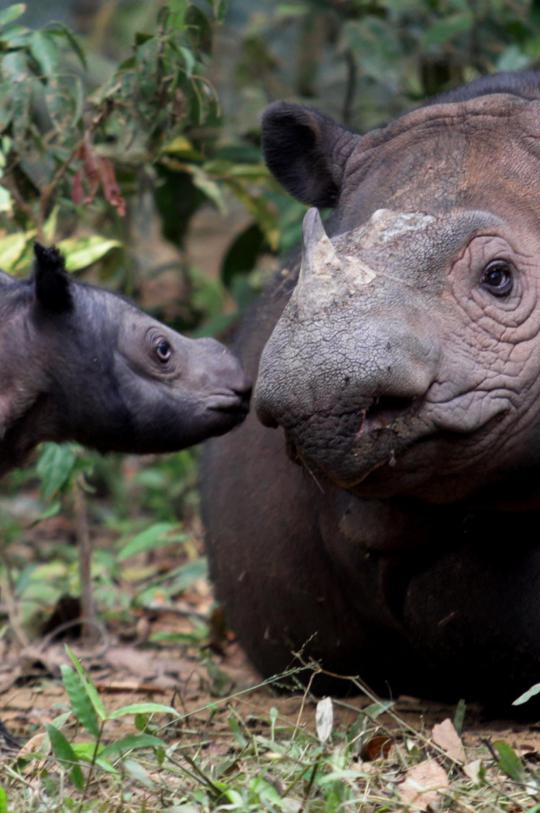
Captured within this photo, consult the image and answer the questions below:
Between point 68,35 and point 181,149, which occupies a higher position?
point 68,35

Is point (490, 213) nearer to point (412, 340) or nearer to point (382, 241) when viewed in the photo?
point (382, 241)

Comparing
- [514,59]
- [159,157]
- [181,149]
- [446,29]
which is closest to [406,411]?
[159,157]

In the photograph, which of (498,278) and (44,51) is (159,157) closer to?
(44,51)

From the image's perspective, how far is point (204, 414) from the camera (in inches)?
186

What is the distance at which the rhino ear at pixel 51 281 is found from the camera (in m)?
4.37

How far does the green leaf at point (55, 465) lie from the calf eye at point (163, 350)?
1352mm

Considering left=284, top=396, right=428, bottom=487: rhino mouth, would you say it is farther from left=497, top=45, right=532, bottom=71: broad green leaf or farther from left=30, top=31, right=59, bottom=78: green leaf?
left=497, top=45, right=532, bottom=71: broad green leaf

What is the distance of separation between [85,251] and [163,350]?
1.43 metres

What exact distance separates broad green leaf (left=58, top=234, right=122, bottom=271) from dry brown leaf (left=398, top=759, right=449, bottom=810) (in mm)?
2615

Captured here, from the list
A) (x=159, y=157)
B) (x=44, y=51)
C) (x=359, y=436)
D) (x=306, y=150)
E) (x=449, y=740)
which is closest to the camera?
(x=359, y=436)

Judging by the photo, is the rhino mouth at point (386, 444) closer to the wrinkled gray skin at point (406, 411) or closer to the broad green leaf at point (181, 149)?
the wrinkled gray skin at point (406, 411)

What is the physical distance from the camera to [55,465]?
602 cm

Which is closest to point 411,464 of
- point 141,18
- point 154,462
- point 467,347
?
point 467,347

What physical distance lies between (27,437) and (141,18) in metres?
7.94
